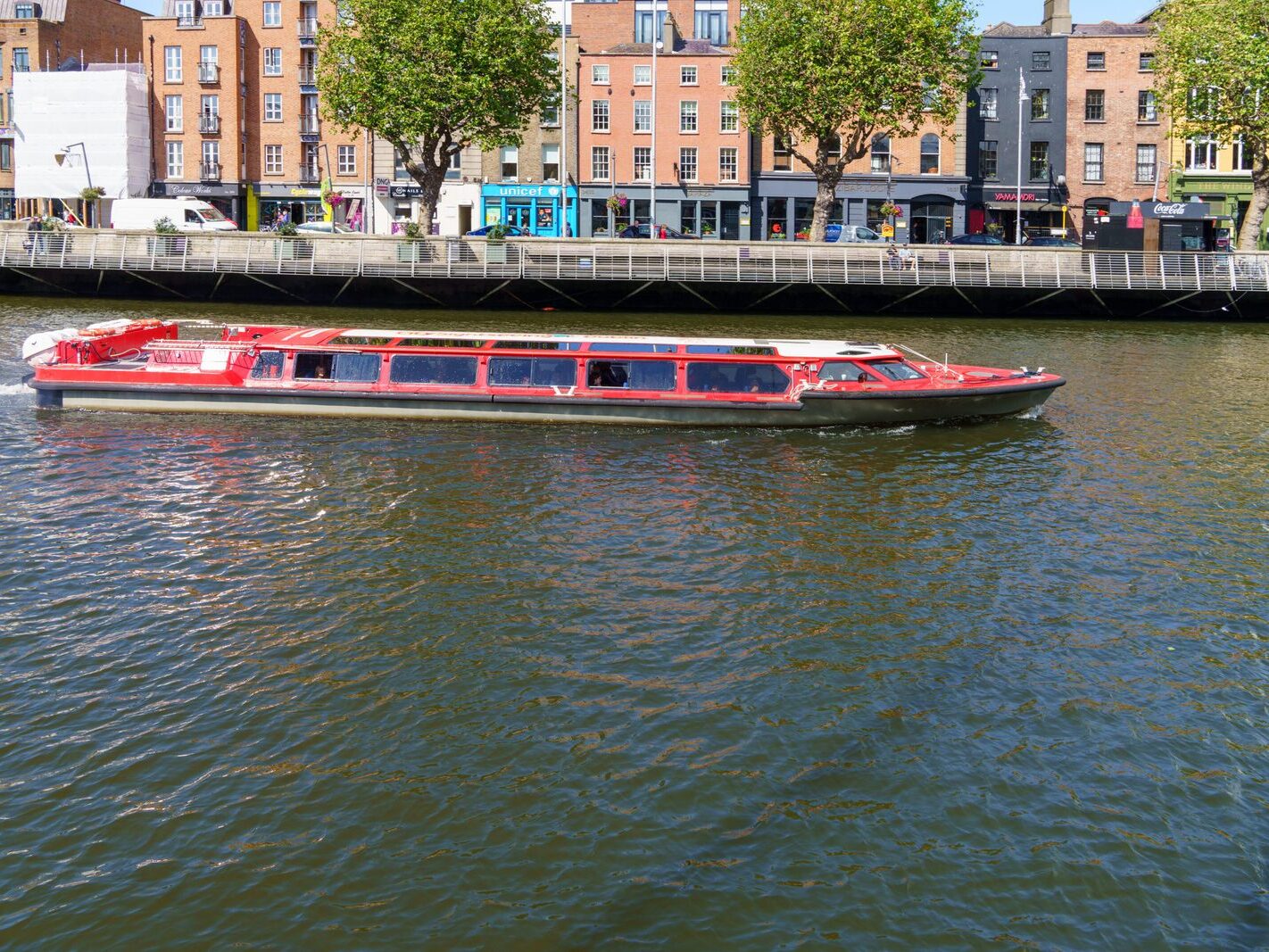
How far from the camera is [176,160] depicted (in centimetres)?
8762

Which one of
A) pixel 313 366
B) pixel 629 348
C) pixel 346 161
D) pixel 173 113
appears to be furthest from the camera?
pixel 173 113

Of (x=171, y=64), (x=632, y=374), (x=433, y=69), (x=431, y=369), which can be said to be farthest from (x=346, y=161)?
(x=632, y=374)

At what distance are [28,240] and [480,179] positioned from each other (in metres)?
29.5

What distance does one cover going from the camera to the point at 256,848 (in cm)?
1220

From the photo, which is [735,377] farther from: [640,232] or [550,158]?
[550,158]

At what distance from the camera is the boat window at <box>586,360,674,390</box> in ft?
102

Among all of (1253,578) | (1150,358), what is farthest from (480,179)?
(1253,578)

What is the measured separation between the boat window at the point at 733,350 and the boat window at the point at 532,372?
2.91 meters

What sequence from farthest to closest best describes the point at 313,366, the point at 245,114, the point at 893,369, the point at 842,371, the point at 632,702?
the point at 245,114, the point at 313,366, the point at 893,369, the point at 842,371, the point at 632,702

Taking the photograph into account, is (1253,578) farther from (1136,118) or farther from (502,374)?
(1136,118)

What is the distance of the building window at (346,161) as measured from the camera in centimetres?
8575

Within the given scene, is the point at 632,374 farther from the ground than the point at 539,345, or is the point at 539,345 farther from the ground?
the point at 539,345

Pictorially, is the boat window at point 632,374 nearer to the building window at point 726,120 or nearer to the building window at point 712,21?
the building window at point 726,120

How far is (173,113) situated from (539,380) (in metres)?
66.4
